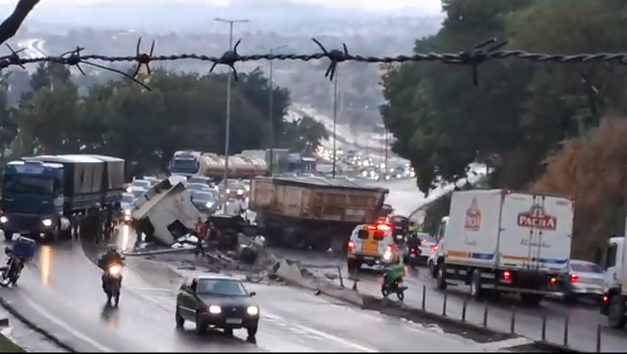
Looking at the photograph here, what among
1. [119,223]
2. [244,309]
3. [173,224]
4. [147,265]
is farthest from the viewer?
[119,223]

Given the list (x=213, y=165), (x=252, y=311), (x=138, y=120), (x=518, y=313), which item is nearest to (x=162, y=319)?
(x=252, y=311)

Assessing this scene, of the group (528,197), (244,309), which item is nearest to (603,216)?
(528,197)

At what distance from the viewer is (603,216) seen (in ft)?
170

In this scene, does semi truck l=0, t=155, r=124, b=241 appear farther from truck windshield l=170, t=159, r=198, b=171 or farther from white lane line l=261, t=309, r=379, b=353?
truck windshield l=170, t=159, r=198, b=171

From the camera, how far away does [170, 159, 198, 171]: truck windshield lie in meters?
95.0

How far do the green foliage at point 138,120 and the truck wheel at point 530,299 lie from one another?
69606 millimetres

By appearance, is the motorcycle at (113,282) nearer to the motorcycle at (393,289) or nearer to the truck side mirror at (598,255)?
the motorcycle at (393,289)

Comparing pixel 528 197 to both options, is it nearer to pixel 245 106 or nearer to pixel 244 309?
pixel 244 309

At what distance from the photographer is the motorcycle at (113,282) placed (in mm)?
36281

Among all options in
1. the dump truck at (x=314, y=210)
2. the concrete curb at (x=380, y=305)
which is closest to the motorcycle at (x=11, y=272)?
the concrete curb at (x=380, y=305)

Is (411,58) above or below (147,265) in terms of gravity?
above

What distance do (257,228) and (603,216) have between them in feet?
59.6

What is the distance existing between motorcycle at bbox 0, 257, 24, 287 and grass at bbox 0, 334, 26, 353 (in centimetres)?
1220

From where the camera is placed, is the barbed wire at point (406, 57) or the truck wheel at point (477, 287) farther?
the truck wheel at point (477, 287)
